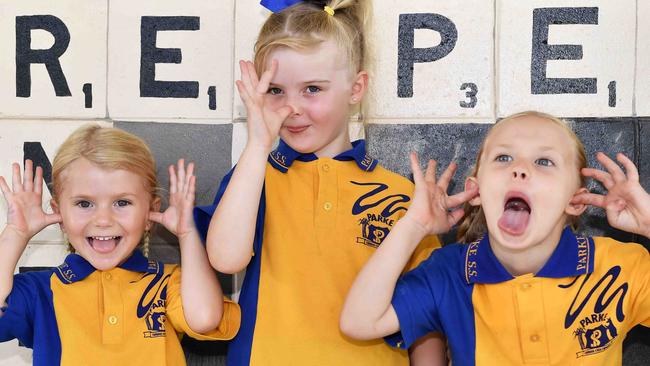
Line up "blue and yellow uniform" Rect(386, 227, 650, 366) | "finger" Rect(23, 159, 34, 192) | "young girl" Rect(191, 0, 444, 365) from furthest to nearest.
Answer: "finger" Rect(23, 159, 34, 192)
"young girl" Rect(191, 0, 444, 365)
"blue and yellow uniform" Rect(386, 227, 650, 366)

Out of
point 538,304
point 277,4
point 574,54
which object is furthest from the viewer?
point 574,54

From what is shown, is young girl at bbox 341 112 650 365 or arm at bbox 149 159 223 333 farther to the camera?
arm at bbox 149 159 223 333

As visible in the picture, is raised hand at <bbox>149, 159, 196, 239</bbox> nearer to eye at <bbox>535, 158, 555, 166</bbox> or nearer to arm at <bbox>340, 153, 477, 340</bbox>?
arm at <bbox>340, 153, 477, 340</bbox>

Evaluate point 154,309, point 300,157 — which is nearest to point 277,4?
point 300,157

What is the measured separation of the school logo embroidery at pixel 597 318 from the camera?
4.30 ft

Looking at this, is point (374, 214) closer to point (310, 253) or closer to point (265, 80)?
point (310, 253)

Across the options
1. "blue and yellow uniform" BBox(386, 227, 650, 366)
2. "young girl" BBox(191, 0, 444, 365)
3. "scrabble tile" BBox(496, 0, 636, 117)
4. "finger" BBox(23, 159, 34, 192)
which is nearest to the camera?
"blue and yellow uniform" BBox(386, 227, 650, 366)

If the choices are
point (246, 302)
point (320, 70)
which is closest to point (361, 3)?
point (320, 70)

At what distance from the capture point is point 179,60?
1.76 m

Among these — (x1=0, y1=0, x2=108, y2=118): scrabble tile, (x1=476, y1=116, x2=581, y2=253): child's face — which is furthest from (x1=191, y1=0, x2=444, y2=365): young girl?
(x1=0, y1=0, x2=108, y2=118): scrabble tile

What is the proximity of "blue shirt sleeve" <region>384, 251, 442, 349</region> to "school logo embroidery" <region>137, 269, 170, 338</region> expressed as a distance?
418 mm

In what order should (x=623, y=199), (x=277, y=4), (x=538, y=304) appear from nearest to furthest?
1. (x=538, y=304)
2. (x=623, y=199)
3. (x=277, y=4)

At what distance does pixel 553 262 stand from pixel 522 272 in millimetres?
73

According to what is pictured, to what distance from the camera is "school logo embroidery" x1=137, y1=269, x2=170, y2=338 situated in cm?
148
